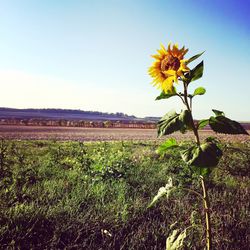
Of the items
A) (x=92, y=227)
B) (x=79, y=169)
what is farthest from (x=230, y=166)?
(x=92, y=227)

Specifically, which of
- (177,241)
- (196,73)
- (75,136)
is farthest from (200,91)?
(75,136)

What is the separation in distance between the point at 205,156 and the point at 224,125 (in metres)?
0.27

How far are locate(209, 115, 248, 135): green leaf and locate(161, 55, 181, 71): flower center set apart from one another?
479 millimetres

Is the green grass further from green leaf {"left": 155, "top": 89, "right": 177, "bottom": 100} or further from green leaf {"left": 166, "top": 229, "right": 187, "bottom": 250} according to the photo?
green leaf {"left": 155, "top": 89, "right": 177, "bottom": 100}

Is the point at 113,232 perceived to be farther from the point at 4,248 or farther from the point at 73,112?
the point at 73,112

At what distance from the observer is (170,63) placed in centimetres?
214

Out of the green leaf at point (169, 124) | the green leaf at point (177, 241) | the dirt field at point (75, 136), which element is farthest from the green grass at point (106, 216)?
the dirt field at point (75, 136)

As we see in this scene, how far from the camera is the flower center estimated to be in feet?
6.92

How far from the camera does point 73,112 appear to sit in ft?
453

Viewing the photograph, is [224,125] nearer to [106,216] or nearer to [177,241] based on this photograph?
[177,241]

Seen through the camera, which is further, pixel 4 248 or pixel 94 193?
pixel 94 193

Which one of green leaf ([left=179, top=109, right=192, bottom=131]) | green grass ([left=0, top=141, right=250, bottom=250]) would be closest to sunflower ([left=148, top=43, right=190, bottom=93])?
green leaf ([left=179, top=109, right=192, bottom=131])

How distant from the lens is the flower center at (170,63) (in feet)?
6.92

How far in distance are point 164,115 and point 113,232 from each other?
2.25 meters
